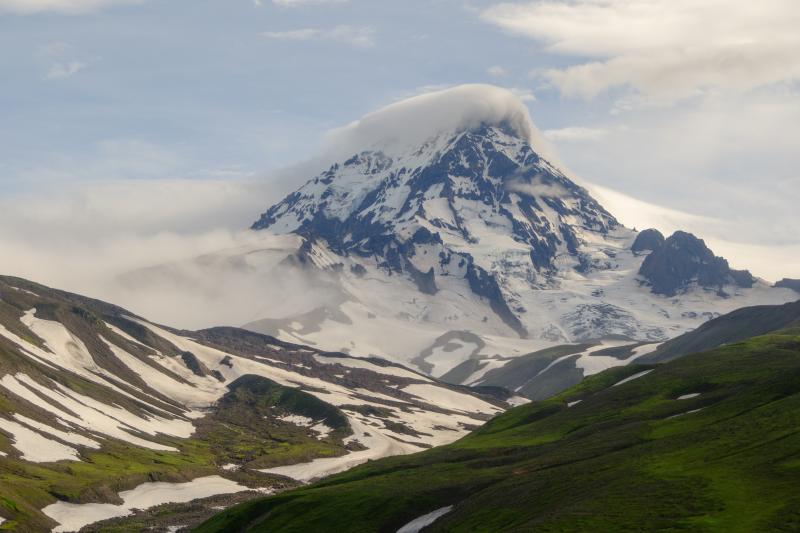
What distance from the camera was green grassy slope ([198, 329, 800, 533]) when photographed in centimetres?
8819

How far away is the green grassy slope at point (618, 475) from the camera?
289ft

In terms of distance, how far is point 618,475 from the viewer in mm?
110000

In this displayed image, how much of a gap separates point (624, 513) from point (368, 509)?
55174 mm

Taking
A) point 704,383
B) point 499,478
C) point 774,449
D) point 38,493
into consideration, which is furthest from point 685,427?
point 38,493

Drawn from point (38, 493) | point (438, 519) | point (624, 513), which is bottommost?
point (38, 493)

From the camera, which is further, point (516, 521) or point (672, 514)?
point (516, 521)

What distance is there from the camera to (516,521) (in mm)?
103875

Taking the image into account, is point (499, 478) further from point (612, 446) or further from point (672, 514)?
point (672, 514)

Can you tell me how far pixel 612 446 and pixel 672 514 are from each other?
5353 cm

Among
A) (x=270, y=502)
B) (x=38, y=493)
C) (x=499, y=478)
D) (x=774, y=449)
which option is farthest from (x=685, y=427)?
(x=38, y=493)

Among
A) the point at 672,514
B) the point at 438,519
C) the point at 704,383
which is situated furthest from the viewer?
the point at 704,383

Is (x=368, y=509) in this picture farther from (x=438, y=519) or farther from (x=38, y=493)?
(x=38, y=493)

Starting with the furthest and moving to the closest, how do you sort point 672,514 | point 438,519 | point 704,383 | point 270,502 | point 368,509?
1. point 704,383
2. point 270,502
3. point 368,509
4. point 438,519
5. point 672,514

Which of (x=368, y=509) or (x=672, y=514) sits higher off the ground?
(x=672, y=514)
